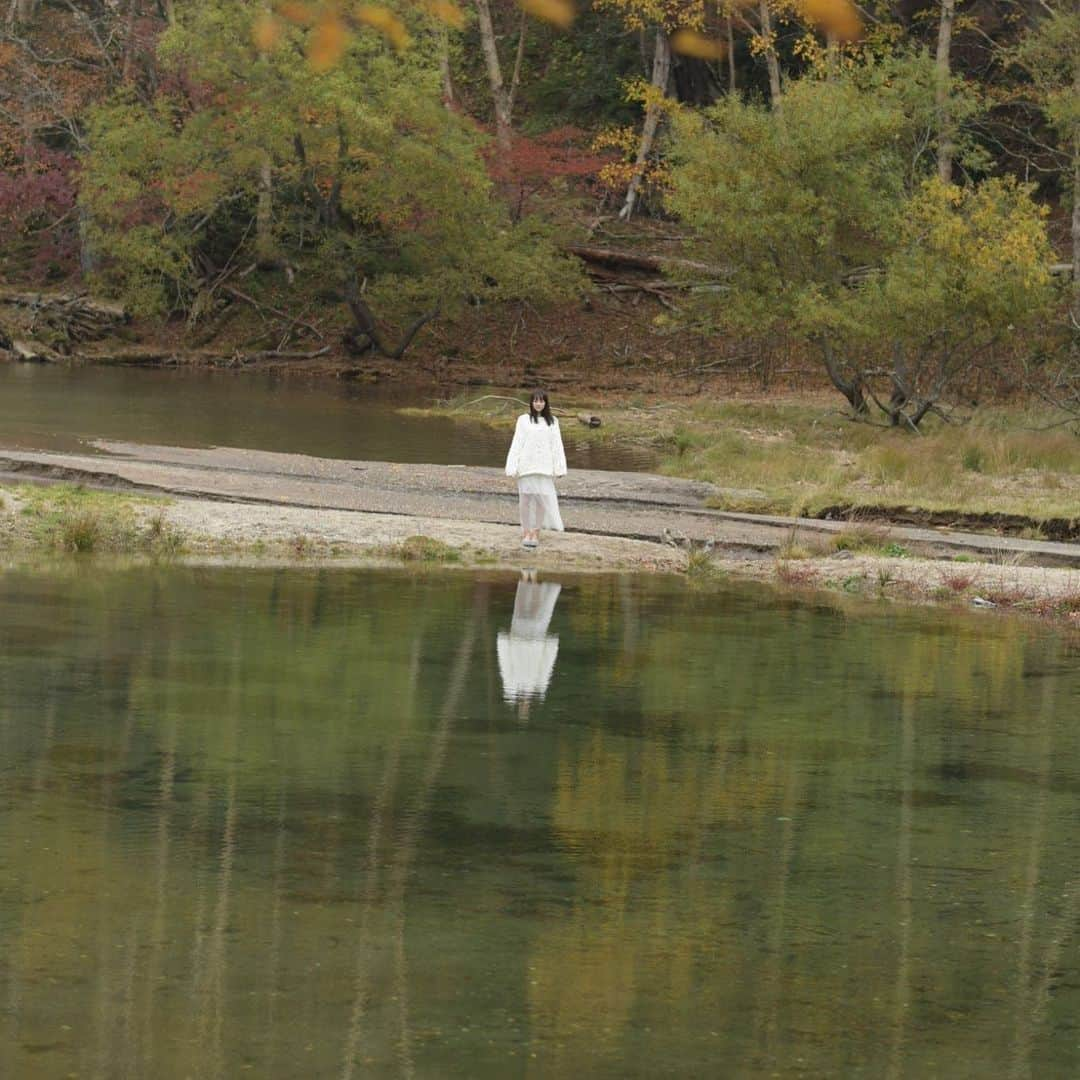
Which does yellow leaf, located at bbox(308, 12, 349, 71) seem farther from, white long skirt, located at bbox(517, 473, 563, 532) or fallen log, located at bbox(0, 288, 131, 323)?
white long skirt, located at bbox(517, 473, 563, 532)

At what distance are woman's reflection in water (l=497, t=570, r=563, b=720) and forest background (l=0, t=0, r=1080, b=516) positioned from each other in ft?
57.2

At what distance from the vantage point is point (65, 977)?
25.2 ft

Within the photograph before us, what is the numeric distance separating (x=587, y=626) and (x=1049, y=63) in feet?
93.5

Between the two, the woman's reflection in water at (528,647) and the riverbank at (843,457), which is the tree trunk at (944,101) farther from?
the woman's reflection in water at (528,647)

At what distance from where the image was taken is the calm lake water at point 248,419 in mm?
32406

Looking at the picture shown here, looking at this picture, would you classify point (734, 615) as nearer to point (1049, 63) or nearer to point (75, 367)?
point (1049, 63)

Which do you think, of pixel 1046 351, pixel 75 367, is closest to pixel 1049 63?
pixel 1046 351

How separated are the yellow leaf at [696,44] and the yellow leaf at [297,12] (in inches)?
417

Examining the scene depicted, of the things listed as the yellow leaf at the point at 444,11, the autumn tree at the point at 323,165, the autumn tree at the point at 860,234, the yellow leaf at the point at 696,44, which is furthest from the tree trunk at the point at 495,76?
the autumn tree at the point at 860,234

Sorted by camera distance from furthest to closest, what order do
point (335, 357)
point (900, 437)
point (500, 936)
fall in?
point (335, 357), point (900, 437), point (500, 936)

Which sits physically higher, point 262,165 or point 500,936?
point 262,165

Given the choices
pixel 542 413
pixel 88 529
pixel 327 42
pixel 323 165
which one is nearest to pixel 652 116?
pixel 323 165

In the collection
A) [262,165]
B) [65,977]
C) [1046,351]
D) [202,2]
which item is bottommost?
[65,977]

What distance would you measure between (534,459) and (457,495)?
541cm
